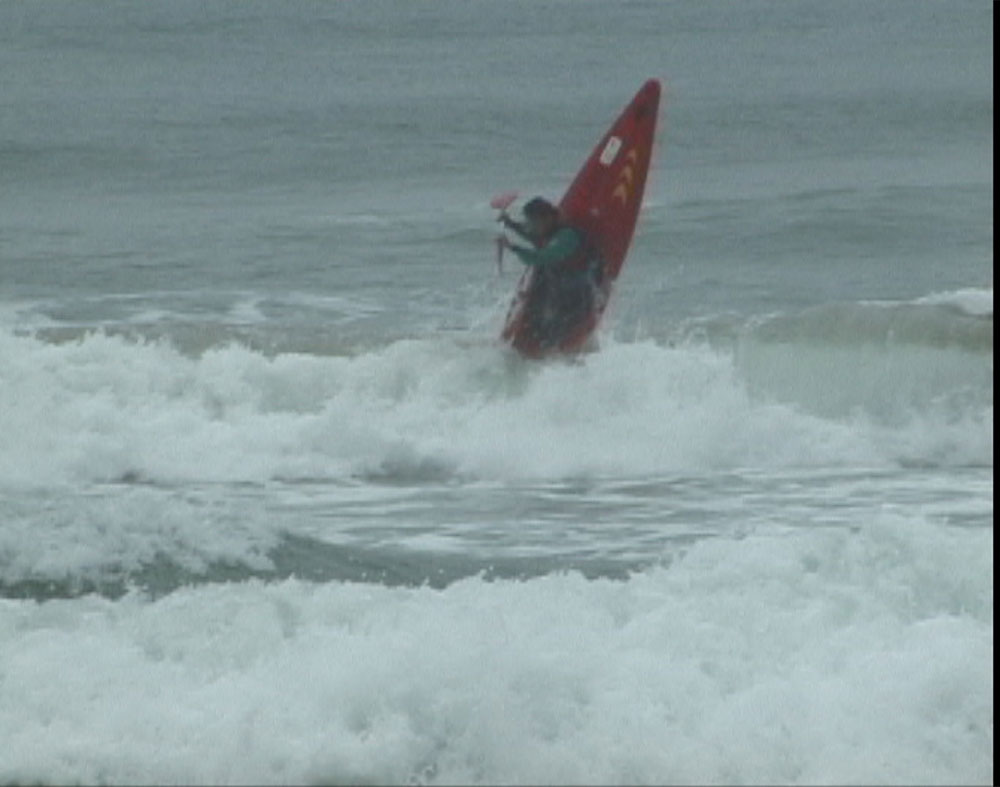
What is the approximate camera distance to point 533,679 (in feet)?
24.7

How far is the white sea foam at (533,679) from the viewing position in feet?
23.7

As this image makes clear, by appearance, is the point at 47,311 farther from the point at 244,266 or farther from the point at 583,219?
the point at 583,219

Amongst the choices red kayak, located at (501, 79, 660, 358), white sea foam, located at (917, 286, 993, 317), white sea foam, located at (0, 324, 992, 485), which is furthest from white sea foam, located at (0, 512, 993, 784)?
white sea foam, located at (917, 286, 993, 317)

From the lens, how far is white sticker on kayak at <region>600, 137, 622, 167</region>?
1355 cm

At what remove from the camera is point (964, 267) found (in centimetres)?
1803

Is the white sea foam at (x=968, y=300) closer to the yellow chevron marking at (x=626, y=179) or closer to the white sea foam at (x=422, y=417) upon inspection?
the white sea foam at (x=422, y=417)

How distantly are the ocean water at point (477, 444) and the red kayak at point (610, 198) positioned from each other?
0.85 ft

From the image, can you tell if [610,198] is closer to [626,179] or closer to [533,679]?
[626,179]

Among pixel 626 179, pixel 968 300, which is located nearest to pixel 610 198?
pixel 626 179

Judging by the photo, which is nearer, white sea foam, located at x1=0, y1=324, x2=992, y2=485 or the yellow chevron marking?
white sea foam, located at x1=0, y1=324, x2=992, y2=485

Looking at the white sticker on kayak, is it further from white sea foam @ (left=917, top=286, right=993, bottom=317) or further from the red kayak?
white sea foam @ (left=917, top=286, right=993, bottom=317)

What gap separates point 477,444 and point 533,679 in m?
5.45

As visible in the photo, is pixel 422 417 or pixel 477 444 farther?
pixel 422 417

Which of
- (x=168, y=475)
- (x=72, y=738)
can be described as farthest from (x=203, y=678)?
(x=168, y=475)
